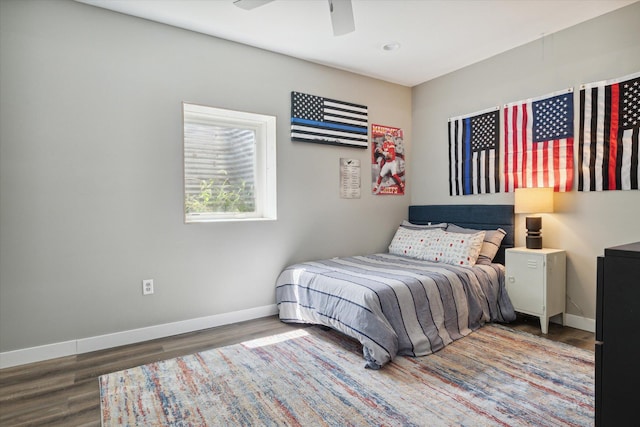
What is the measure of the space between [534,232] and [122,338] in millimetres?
3646

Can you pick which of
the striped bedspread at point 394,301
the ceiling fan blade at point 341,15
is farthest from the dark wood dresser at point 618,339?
the ceiling fan blade at point 341,15

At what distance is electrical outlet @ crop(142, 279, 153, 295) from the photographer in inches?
114

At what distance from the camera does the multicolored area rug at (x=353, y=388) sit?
183 centimetres

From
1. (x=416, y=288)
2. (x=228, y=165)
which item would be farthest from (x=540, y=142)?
(x=228, y=165)

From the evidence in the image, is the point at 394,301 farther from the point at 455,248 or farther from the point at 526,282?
the point at 526,282

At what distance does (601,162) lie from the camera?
9.62 ft

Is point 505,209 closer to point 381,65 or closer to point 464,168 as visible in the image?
point 464,168

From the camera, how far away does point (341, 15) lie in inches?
90.7

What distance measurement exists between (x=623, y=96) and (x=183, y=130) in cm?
361

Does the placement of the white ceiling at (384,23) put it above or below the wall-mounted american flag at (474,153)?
above

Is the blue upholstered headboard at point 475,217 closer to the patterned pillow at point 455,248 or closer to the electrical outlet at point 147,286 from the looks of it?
the patterned pillow at point 455,248

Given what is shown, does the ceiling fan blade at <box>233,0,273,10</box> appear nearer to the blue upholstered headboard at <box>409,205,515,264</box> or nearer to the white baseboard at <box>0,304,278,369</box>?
the white baseboard at <box>0,304,278,369</box>

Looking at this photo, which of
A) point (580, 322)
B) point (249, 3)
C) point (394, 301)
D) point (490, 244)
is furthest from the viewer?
point (490, 244)

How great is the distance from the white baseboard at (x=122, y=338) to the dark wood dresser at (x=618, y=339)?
2791 mm
